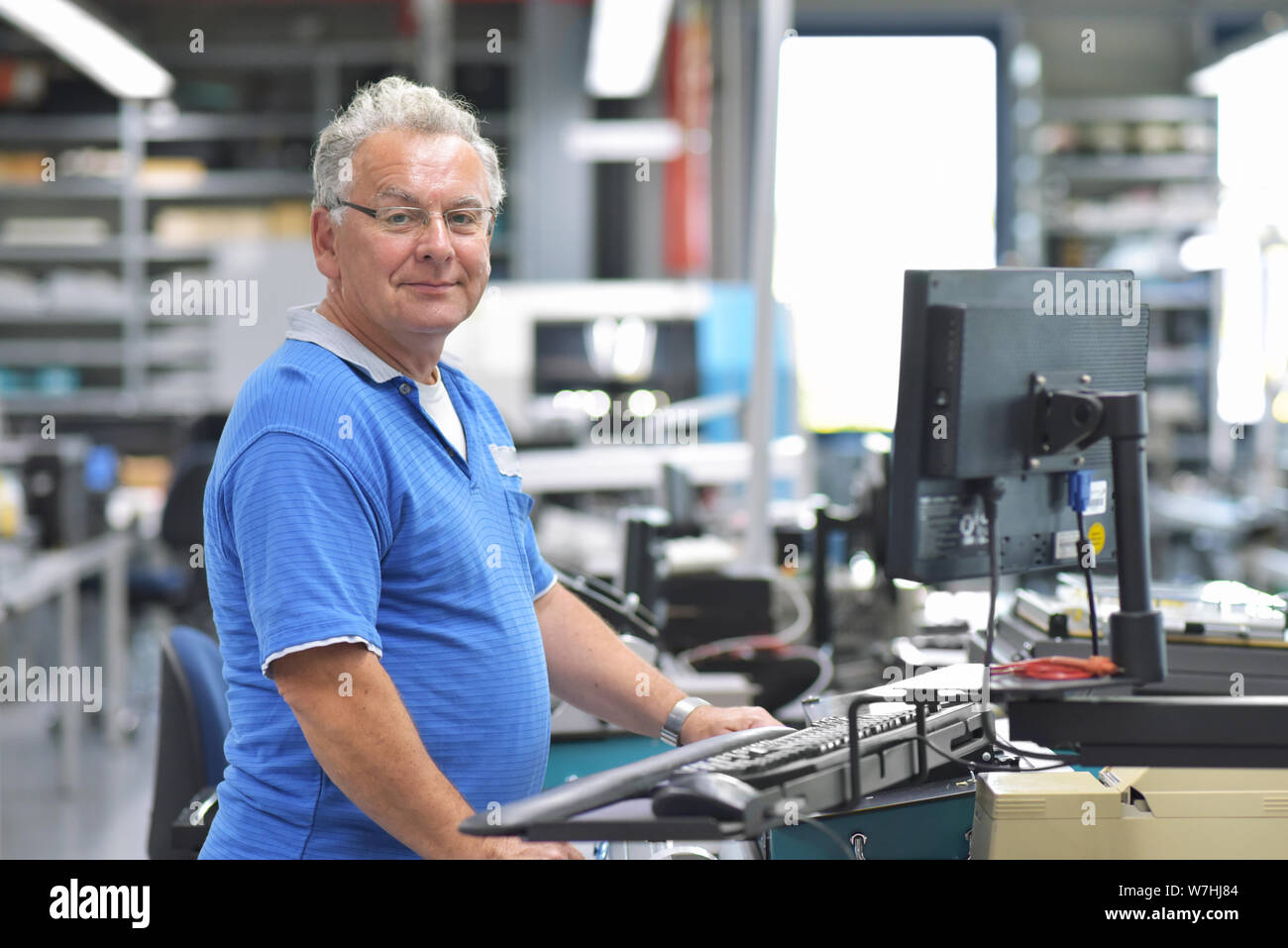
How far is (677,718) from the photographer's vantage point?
1.54 meters

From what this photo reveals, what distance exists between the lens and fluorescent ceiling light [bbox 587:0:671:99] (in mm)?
5895

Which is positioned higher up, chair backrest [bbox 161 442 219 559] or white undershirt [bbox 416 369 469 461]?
white undershirt [bbox 416 369 469 461]

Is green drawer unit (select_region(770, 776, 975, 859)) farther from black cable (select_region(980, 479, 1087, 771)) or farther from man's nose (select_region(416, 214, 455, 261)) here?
man's nose (select_region(416, 214, 455, 261))

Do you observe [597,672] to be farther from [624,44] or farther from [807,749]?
[624,44]

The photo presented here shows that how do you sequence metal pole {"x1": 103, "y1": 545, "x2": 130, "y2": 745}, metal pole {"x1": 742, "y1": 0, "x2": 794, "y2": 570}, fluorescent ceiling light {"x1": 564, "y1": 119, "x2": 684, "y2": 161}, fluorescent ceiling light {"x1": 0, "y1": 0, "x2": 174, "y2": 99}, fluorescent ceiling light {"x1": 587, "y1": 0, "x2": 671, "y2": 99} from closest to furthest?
metal pole {"x1": 742, "y1": 0, "x2": 794, "y2": 570}
metal pole {"x1": 103, "y1": 545, "x2": 130, "y2": 745}
fluorescent ceiling light {"x1": 0, "y1": 0, "x2": 174, "y2": 99}
fluorescent ceiling light {"x1": 587, "y1": 0, "x2": 671, "y2": 99}
fluorescent ceiling light {"x1": 564, "y1": 119, "x2": 684, "y2": 161}

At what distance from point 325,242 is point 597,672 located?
623 mm

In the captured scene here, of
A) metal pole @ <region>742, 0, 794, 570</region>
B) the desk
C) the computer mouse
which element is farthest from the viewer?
the desk

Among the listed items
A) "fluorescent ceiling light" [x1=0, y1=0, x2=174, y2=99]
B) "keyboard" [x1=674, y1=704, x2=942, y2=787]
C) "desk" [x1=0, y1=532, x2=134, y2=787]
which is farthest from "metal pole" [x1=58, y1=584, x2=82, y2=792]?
"keyboard" [x1=674, y1=704, x2=942, y2=787]

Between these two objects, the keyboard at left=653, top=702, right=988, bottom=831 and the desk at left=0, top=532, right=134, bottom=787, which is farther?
the desk at left=0, top=532, right=134, bottom=787

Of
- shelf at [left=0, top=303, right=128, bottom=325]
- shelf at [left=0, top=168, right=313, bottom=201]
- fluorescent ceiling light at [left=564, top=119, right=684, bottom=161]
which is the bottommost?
shelf at [left=0, top=303, right=128, bottom=325]

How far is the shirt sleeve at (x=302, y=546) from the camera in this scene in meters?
1.19

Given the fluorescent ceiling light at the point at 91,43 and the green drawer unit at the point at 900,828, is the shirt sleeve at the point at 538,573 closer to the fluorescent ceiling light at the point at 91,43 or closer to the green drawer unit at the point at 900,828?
the green drawer unit at the point at 900,828

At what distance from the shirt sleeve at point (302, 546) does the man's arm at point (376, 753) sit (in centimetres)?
3
